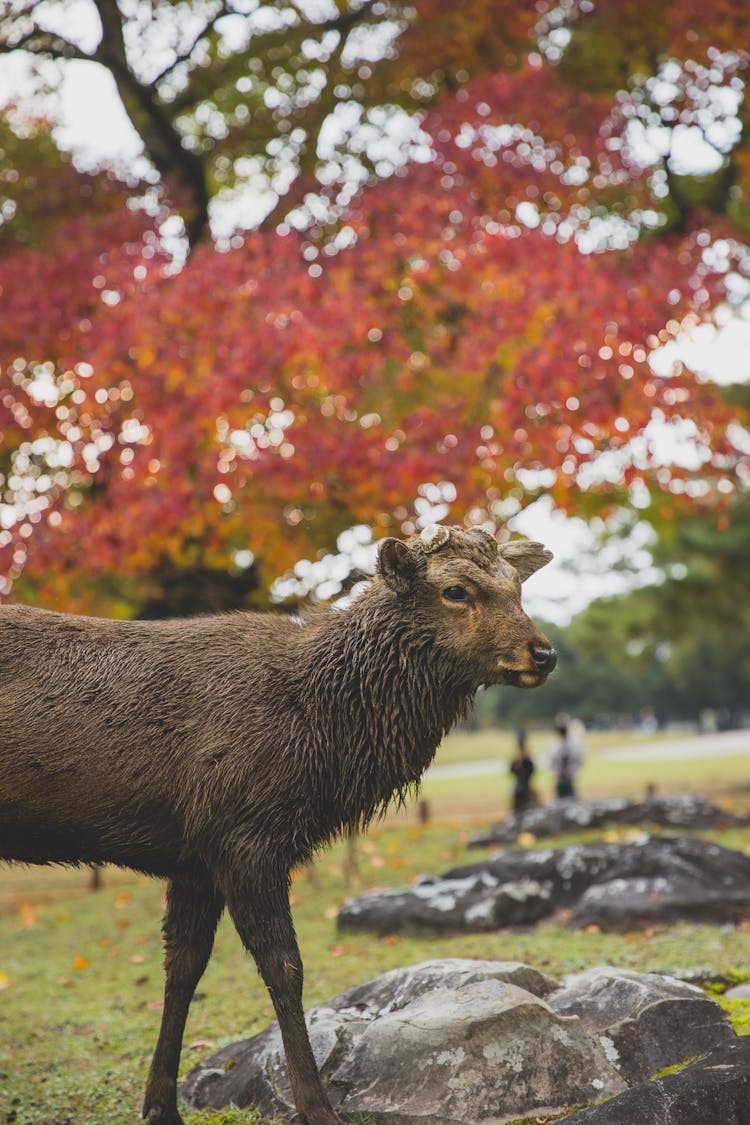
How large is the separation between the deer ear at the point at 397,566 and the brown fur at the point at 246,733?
10mm

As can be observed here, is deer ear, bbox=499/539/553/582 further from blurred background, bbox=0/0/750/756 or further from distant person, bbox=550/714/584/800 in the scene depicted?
distant person, bbox=550/714/584/800

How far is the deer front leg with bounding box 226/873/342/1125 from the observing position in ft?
15.0

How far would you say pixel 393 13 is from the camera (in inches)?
574

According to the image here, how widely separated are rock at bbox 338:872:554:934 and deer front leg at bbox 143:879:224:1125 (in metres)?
4.32

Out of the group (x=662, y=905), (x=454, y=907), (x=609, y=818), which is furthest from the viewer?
(x=609, y=818)

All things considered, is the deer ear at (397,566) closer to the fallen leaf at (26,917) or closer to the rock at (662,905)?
the rock at (662,905)

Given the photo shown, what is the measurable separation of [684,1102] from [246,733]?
233 cm

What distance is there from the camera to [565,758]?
58.7 feet

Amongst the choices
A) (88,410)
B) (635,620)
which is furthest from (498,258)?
(635,620)

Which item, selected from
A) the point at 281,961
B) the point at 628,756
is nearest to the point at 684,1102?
the point at 281,961

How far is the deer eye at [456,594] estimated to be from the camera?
4.88 metres

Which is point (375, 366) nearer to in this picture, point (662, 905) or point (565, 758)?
point (662, 905)

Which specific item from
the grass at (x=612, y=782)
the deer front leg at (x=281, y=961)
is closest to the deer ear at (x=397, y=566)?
the deer front leg at (x=281, y=961)

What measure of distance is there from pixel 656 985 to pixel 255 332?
7.04 metres
